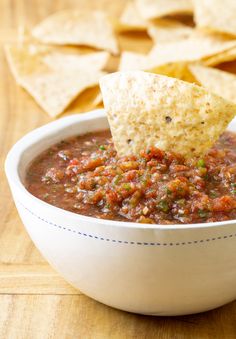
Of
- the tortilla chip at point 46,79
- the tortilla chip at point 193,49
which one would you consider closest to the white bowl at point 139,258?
the tortilla chip at point 46,79

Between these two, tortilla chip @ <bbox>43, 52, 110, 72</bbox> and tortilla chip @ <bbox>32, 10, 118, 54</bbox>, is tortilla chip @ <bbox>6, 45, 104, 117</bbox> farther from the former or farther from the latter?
tortilla chip @ <bbox>32, 10, 118, 54</bbox>

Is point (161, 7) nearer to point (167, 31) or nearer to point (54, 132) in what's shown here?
point (167, 31)

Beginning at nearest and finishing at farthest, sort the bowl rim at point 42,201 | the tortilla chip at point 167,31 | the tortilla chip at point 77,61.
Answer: the bowl rim at point 42,201 → the tortilla chip at point 77,61 → the tortilla chip at point 167,31

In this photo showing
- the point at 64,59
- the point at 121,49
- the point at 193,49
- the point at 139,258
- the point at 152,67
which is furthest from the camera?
the point at 121,49

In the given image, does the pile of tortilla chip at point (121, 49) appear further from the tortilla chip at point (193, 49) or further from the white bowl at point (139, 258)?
the white bowl at point (139, 258)

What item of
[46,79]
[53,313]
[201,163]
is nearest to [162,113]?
[201,163]

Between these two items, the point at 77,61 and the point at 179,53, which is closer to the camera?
the point at 179,53

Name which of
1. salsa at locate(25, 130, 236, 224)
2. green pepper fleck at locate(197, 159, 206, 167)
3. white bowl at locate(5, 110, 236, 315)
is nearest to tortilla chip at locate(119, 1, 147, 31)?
salsa at locate(25, 130, 236, 224)
